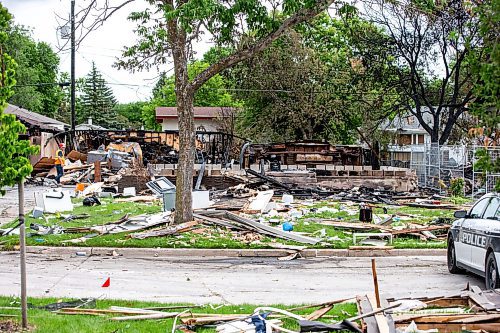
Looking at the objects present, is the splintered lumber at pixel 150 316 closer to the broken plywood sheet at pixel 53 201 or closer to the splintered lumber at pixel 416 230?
the splintered lumber at pixel 416 230

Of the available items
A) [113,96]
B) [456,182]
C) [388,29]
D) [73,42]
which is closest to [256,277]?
[73,42]

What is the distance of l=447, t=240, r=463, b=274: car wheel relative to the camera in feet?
42.5

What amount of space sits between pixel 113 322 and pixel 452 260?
740 cm

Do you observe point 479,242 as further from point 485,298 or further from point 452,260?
point 485,298

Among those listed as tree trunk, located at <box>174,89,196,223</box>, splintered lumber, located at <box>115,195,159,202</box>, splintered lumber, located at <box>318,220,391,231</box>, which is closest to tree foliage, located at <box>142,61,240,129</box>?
splintered lumber, located at <box>115,195,159,202</box>

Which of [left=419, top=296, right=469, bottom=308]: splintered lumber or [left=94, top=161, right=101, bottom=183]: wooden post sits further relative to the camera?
[left=94, top=161, right=101, bottom=183]: wooden post

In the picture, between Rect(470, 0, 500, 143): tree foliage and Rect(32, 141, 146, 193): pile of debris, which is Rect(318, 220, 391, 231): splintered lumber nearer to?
Rect(470, 0, 500, 143): tree foliage

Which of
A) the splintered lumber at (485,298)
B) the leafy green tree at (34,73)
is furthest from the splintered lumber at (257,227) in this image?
the leafy green tree at (34,73)

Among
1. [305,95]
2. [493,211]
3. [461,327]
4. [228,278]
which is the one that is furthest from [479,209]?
[305,95]

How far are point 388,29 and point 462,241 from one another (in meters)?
32.5

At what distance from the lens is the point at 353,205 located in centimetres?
2566

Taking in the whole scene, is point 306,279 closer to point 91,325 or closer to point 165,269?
point 165,269

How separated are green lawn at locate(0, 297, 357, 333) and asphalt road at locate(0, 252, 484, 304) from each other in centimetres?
105

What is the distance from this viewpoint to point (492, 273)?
34.6ft
